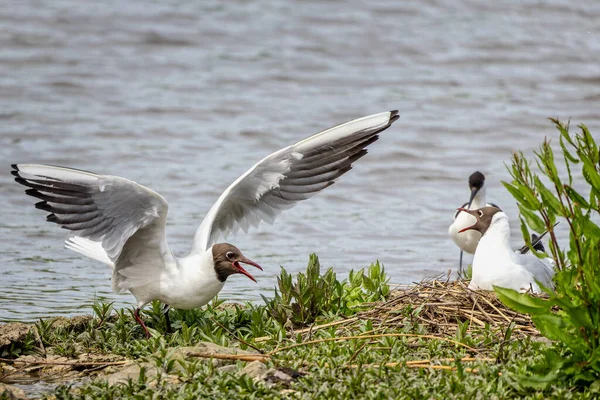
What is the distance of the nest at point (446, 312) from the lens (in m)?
6.49

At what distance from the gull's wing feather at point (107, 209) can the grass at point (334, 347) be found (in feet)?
1.54

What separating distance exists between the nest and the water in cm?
194

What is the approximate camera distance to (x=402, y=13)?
20766mm

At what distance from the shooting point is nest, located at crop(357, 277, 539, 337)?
6.49 m

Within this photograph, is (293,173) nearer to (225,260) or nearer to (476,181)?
(225,260)

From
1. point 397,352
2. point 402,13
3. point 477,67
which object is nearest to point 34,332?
point 397,352

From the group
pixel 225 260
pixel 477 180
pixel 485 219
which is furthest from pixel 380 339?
pixel 477 180

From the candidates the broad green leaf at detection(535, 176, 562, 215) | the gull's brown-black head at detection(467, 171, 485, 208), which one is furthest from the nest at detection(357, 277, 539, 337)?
the gull's brown-black head at detection(467, 171, 485, 208)

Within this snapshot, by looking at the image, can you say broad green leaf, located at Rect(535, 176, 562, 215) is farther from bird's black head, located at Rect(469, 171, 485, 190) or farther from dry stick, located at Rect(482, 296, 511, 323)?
bird's black head, located at Rect(469, 171, 485, 190)

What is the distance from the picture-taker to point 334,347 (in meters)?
6.02

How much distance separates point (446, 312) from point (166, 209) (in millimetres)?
2059

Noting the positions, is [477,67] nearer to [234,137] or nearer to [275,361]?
[234,137]

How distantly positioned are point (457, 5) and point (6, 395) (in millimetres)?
17732

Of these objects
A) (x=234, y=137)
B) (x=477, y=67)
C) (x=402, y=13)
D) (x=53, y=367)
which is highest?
(x=402, y=13)
